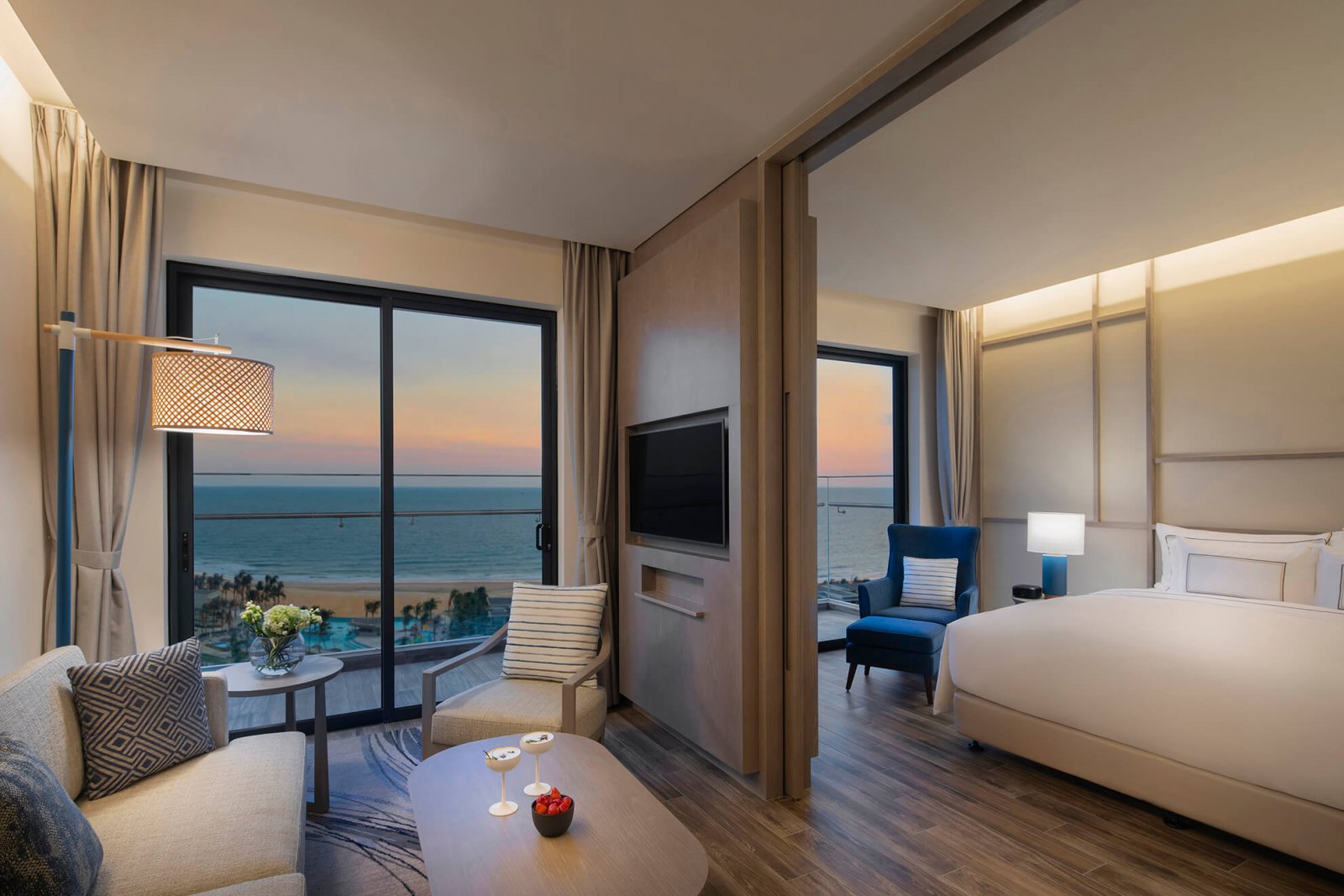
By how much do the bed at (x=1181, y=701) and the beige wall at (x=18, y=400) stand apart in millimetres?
4056

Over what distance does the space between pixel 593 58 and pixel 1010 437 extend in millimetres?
4535

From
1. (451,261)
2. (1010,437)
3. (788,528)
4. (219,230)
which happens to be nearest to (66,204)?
(219,230)

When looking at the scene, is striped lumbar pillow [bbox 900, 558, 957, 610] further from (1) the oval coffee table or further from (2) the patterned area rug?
(2) the patterned area rug

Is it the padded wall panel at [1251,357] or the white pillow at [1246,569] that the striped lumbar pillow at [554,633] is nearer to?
the white pillow at [1246,569]

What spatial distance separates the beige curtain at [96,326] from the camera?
107 inches

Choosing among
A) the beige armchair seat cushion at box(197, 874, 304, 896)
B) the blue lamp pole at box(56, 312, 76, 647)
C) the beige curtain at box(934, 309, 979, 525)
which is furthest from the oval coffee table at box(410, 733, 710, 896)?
the beige curtain at box(934, 309, 979, 525)

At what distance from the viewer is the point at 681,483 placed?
3379 mm

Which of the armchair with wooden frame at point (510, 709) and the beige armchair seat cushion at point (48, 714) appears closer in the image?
the beige armchair seat cushion at point (48, 714)

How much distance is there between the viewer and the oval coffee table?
5.03 feet

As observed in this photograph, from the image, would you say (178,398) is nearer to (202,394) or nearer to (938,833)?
(202,394)

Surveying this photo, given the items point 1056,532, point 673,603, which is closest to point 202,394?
point 673,603

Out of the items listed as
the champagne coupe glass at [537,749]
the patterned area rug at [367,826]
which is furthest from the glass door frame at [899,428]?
the champagne coupe glass at [537,749]

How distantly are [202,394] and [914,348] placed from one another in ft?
16.2

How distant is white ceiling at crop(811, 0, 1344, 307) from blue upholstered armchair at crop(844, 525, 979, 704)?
6.14 feet
